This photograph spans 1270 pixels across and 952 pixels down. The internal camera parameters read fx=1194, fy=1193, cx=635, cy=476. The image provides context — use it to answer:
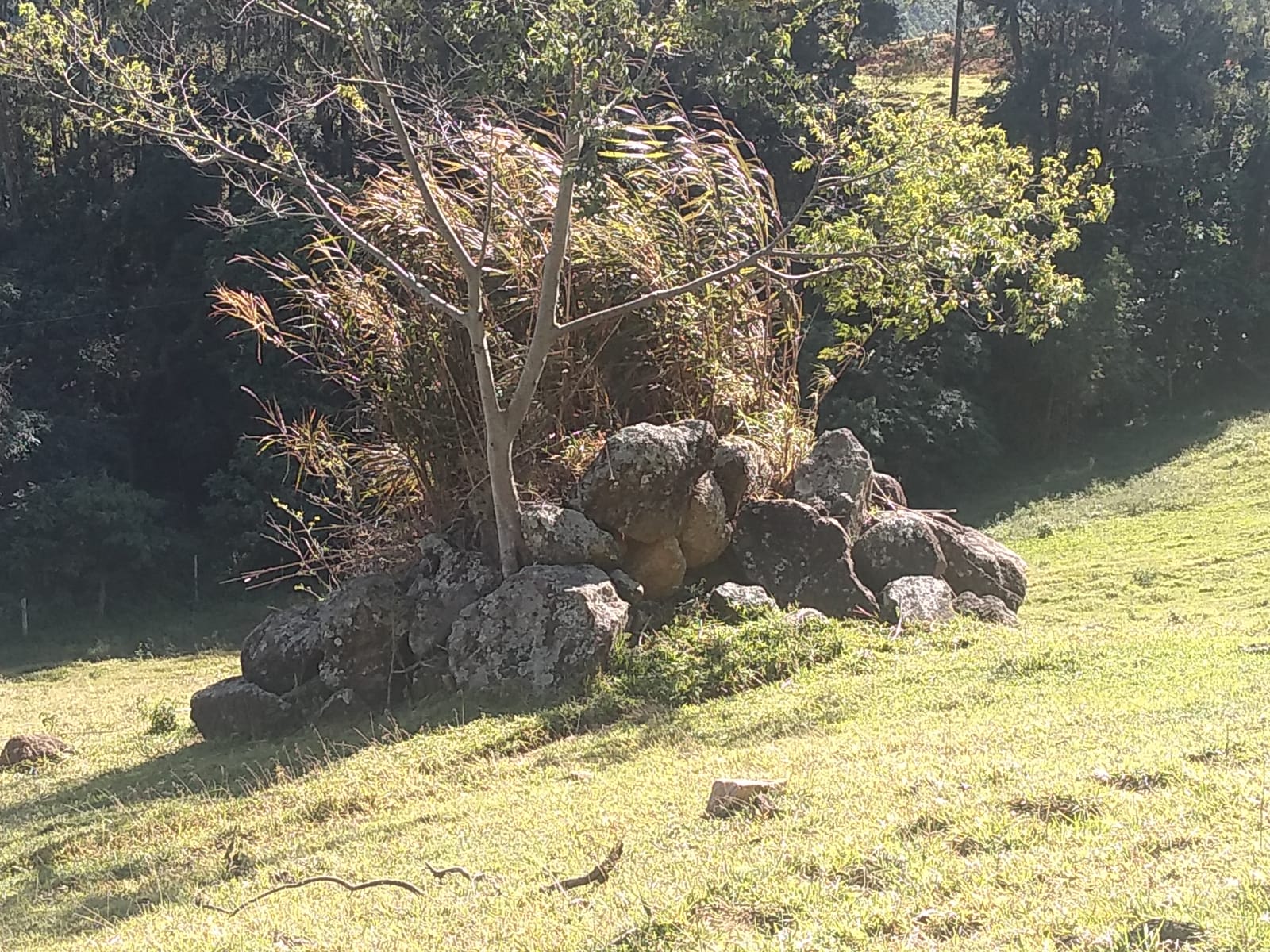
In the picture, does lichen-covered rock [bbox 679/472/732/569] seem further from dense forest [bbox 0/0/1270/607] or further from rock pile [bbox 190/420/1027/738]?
dense forest [bbox 0/0/1270/607]

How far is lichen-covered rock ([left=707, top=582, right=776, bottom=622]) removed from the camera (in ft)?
26.9

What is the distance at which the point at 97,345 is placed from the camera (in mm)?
23172

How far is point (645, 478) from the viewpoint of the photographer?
8.09 m

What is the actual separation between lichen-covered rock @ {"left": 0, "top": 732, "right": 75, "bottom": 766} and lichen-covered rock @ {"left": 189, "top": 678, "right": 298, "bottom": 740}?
50.6 inches

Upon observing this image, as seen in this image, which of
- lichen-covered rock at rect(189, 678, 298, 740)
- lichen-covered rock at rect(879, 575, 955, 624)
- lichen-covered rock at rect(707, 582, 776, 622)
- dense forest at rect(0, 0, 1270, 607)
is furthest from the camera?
dense forest at rect(0, 0, 1270, 607)

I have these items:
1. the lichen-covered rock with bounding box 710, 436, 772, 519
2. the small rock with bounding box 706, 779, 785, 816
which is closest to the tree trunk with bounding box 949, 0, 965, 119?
the lichen-covered rock with bounding box 710, 436, 772, 519

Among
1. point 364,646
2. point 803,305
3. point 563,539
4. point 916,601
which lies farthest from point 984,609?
point 803,305

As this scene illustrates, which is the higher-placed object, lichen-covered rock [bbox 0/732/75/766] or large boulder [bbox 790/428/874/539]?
large boulder [bbox 790/428/874/539]

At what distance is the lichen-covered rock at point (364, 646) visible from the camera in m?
8.07

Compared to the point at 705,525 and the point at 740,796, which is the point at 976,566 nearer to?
the point at 705,525

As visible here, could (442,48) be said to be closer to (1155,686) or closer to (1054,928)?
(1155,686)

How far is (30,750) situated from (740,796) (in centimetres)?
635

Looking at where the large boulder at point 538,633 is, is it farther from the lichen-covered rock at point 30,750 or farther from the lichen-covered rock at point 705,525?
the lichen-covered rock at point 30,750

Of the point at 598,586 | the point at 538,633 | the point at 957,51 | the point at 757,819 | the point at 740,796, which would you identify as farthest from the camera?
the point at 957,51
